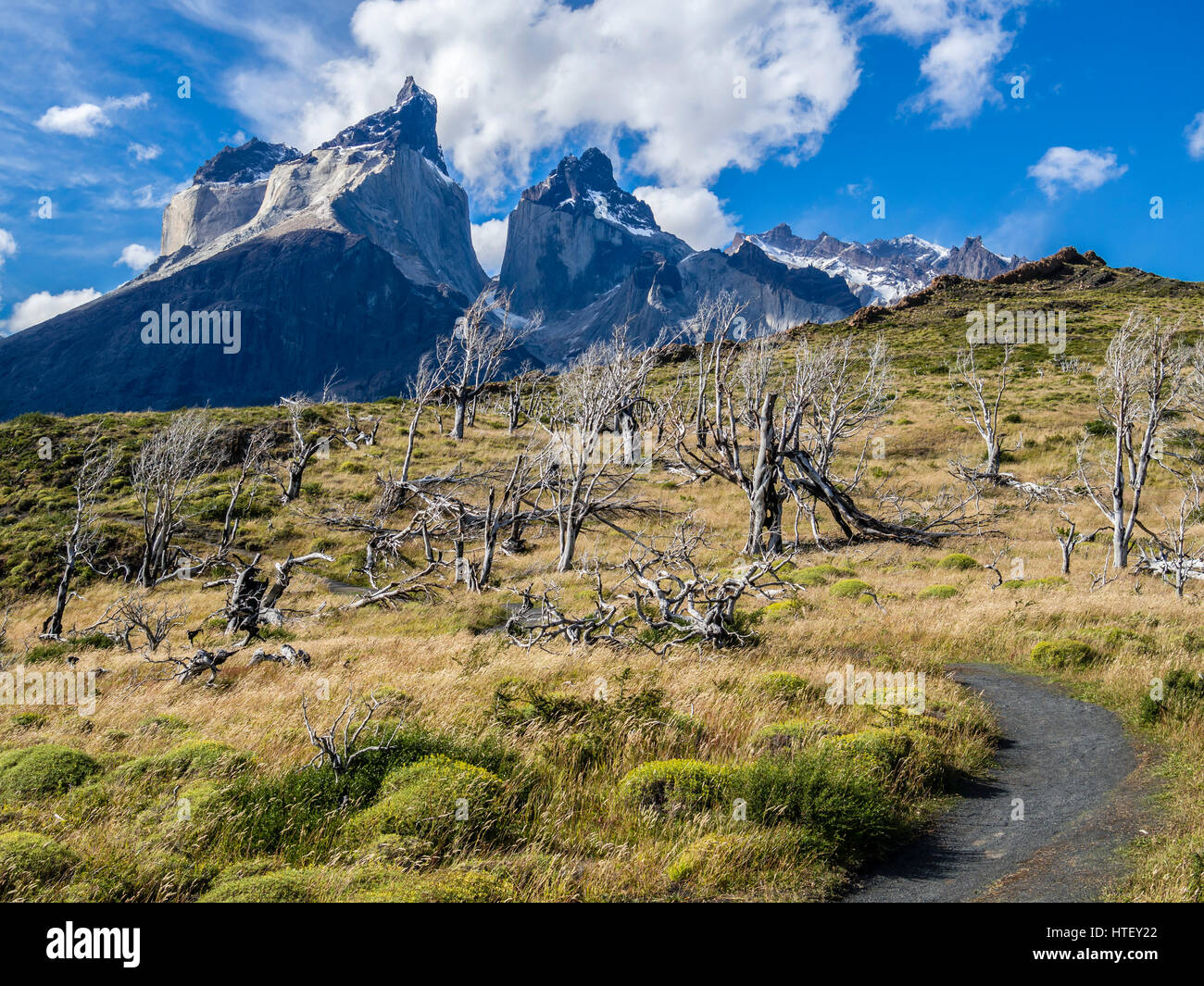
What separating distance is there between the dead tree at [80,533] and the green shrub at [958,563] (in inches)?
1033

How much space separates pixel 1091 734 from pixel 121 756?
38.4 ft

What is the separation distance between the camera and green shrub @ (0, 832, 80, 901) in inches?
176

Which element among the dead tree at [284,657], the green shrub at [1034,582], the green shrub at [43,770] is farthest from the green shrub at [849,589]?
the green shrub at [43,770]

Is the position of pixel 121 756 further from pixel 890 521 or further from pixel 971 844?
pixel 890 521

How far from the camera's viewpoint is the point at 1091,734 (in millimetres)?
8508

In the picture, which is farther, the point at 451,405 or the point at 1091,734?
the point at 451,405

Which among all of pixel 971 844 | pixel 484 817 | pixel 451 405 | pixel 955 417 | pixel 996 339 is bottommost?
pixel 971 844

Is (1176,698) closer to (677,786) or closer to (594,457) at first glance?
(677,786)

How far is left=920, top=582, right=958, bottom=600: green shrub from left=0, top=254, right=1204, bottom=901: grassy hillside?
131 millimetres

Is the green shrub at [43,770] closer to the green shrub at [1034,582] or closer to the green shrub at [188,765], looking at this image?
the green shrub at [188,765]

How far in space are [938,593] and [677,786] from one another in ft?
45.5
